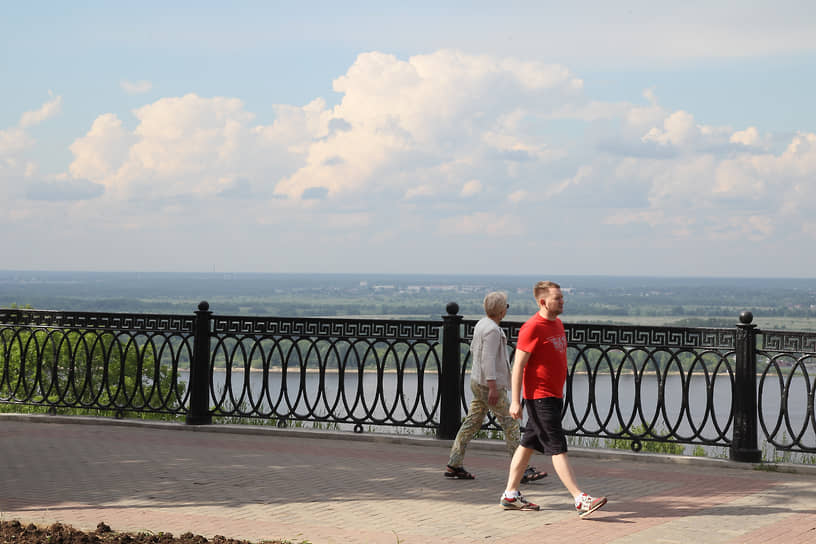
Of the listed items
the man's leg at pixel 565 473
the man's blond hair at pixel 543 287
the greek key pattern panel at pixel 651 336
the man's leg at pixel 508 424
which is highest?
the man's blond hair at pixel 543 287

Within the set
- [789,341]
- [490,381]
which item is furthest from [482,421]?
→ [789,341]

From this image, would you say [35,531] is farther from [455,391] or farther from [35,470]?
[455,391]

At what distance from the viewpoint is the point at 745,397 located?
9.27m

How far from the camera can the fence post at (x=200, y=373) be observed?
11.2m

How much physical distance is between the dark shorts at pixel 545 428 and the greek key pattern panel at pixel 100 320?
18.2ft

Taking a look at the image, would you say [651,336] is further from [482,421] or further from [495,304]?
[495,304]

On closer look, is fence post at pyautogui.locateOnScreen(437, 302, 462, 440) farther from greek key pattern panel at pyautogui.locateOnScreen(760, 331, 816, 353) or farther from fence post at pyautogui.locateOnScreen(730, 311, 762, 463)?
greek key pattern panel at pyautogui.locateOnScreen(760, 331, 816, 353)

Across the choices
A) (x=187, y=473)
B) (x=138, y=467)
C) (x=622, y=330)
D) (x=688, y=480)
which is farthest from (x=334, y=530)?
(x=622, y=330)

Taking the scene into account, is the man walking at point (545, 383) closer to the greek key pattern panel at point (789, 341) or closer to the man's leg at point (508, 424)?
the man's leg at point (508, 424)

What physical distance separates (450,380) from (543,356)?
3.44 meters

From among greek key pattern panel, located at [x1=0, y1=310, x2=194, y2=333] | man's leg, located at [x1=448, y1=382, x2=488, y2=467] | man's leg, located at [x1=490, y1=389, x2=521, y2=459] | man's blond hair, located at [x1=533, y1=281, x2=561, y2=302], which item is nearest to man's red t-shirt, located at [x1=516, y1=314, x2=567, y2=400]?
man's blond hair, located at [x1=533, y1=281, x2=561, y2=302]

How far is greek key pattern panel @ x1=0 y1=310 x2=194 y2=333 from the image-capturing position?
11.4 meters

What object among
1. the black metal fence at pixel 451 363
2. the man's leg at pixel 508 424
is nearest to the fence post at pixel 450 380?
the black metal fence at pixel 451 363

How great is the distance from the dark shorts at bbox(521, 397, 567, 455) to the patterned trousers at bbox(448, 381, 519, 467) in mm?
926
